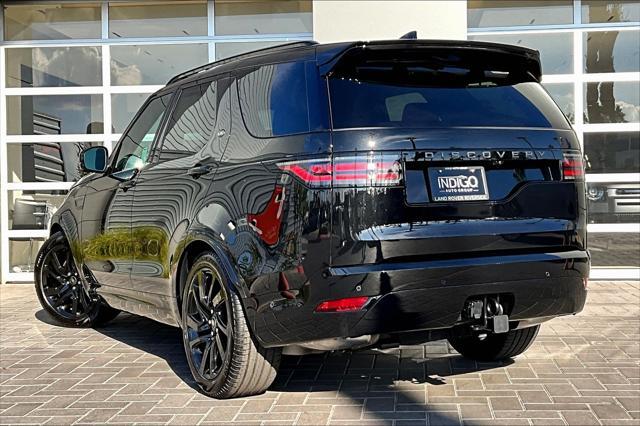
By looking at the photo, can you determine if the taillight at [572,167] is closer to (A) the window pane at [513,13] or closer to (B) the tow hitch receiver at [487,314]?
(B) the tow hitch receiver at [487,314]

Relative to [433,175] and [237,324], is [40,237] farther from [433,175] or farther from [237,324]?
[433,175]

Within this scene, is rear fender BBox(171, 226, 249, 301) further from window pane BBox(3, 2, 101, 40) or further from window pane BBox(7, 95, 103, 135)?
window pane BBox(3, 2, 101, 40)

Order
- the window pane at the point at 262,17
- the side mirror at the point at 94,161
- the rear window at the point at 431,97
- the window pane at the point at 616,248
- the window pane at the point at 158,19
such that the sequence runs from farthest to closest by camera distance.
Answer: the window pane at the point at 158,19 → the window pane at the point at 262,17 → the window pane at the point at 616,248 → the side mirror at the point at 94,161 → the rear window at the point at 431,97

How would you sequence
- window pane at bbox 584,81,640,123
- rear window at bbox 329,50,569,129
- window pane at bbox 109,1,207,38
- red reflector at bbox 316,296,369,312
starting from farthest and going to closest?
window pane at bbox 109,1,207,38
window pane at bbox 584,81,640,123
rear window at bbox 329,50,569,129
red reflector at bbox 316,296,369,312

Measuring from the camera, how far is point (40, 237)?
32.8 feet

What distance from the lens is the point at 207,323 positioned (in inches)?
181

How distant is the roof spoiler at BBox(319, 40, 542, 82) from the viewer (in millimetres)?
3953

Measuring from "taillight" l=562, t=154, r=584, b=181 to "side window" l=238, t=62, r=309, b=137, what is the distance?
1.42 meters

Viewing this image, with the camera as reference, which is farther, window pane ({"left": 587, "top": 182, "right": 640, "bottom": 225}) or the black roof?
window pane ({"left": 587, "top": 182, "right": 640, "bottom": 225})

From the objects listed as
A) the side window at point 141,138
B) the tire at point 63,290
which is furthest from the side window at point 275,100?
the tire at point 63,290

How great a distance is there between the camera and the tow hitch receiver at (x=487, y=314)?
402 centimetres

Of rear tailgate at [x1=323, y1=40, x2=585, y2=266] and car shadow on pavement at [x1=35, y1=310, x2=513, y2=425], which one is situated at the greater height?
rear tailgate at [x1=323, y1=40, x2=585, y2=266]

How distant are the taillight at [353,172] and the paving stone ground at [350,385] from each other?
48.4 inches

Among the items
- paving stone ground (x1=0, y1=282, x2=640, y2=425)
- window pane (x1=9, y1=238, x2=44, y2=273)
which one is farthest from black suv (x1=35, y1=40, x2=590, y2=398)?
window pane (x1=9, y1=238, x2=44, y2=273)
